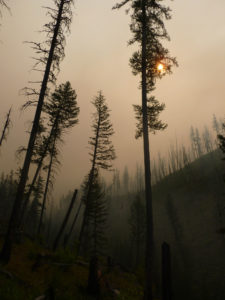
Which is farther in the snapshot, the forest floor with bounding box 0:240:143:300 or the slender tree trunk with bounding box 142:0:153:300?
the slender tree trunk with bounding box 142:0:153:300

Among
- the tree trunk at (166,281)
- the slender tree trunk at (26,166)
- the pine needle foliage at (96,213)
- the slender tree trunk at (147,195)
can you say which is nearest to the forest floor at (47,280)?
the slender tree trunk at (26,166)

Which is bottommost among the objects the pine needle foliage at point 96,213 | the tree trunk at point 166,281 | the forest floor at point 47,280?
the forest floor at point 47,280

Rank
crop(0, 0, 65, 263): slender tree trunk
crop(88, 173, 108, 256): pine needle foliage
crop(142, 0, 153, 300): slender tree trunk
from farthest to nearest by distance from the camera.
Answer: crop(88, 173, 108, 256): pine needle foliage < crop(0, 0, 65, 263): slender tree trunk < crop(142, 0, 153, 300): slender tree trunk

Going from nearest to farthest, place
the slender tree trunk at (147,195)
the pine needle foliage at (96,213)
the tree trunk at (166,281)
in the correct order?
the tree trunk at (166,281) < the slender tree trunk at (147,195) < the pine needle foliage at (96,213)

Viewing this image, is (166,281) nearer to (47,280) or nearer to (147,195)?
(147,195)

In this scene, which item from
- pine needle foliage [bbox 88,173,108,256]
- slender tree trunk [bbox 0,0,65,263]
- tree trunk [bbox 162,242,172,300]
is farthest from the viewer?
pine needle foliage [bbox 88,173,108,256]

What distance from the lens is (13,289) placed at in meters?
4.86

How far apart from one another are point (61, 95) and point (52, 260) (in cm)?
1466

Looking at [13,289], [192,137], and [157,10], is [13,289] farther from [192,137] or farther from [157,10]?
[192,137]

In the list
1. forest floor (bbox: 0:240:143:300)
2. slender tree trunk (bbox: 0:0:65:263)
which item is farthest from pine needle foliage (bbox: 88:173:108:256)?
slender tree trunk (bbox: 0:0:65:263)

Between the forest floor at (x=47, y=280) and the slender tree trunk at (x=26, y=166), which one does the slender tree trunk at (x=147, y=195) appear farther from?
the slender tree trunk at (x=26, y=166)

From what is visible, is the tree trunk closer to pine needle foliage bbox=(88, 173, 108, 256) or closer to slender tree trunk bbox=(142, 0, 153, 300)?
slender tree trunk bbox=(142, 0, 153, 300)

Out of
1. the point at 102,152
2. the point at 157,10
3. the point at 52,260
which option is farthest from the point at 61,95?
the point at 52,260

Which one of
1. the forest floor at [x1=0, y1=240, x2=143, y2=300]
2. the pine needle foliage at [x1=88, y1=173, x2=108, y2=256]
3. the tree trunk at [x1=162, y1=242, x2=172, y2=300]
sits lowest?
the forest floor at [x1=0, y1=240, x2=143, y2=300]
